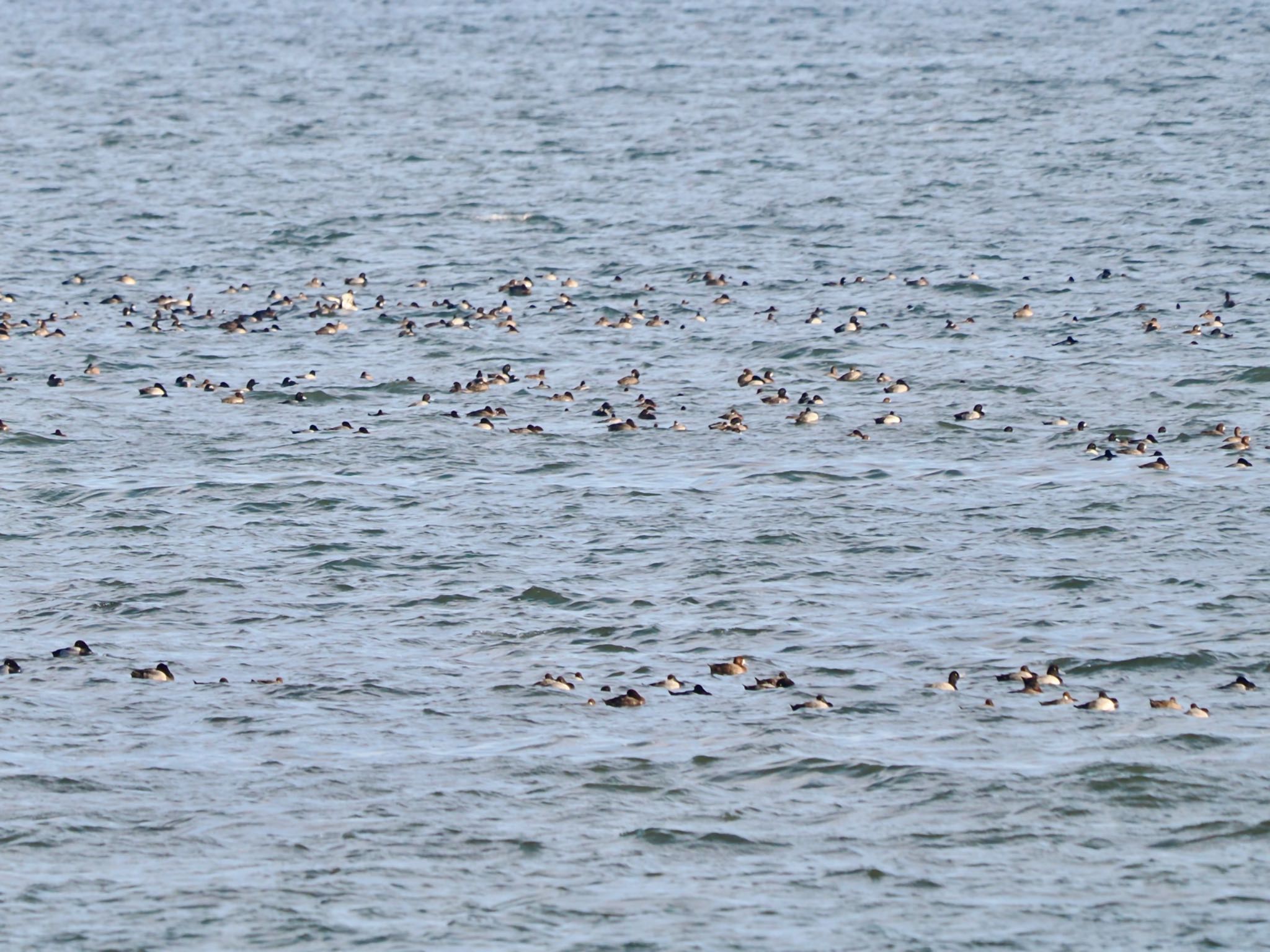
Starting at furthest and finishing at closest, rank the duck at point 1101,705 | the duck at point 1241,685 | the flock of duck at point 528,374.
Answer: the flock of duck at point 528,374
the duck at point 1241,685
the duck at point 1101,705

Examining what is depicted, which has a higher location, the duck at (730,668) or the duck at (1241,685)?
the duck at (730,668)

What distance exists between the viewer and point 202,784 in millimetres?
23438

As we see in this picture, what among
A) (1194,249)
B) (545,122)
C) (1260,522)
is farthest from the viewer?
(545,122)

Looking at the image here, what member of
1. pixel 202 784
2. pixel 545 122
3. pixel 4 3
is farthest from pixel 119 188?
pixel 4 3

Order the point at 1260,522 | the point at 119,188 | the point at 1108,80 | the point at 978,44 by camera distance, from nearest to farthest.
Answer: the point at 1260,522, the point at 119,188, the point at 1108,80, the point at 978,44

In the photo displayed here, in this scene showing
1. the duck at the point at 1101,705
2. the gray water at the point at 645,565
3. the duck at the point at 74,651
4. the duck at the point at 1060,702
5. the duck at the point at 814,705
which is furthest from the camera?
the duck at the point at 74,651

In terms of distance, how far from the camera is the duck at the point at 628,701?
83.5 feet

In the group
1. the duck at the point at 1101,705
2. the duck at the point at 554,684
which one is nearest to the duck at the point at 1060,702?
the duck at the point at 1101,705

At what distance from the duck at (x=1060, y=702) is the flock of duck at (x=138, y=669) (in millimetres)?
9243

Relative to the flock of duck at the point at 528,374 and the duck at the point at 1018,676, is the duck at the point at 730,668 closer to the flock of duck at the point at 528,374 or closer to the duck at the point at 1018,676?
the duck at the point at 1018,676

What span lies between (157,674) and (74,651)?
1555 millimetres

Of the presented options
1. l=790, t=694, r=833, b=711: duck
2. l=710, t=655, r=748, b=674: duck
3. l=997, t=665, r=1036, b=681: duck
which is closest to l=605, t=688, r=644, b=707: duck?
l=710, t=655, r=748, b=674: duck

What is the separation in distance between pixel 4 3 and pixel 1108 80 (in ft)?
317

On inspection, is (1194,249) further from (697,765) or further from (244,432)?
(697,765)
